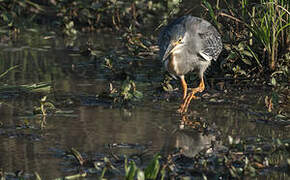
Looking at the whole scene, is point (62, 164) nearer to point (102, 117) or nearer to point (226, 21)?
point (102, 117)

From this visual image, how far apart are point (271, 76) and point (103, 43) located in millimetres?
3343

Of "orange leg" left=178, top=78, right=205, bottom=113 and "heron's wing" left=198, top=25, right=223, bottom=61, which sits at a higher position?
"heron's wing" left=198, top=25, right=223, bottom=61

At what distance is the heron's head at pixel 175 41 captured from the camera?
6.17 m

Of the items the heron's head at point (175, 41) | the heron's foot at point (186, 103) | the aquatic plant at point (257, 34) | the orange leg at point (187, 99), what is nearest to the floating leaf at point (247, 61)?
the aquatic plant at point (257, 34)

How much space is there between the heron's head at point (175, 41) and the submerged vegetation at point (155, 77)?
52 centimetres

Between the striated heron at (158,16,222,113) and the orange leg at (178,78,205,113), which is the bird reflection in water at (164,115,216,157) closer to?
the orange leg at (178,78,205,113)

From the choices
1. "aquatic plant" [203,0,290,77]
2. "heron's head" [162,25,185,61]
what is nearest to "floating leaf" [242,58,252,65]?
"aquatic plant" [203,0,290,77]

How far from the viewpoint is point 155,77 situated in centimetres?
766

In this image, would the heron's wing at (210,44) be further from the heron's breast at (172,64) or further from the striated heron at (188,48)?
the heron's breast at (172,64)

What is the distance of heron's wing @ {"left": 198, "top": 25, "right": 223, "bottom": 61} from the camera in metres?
6.64

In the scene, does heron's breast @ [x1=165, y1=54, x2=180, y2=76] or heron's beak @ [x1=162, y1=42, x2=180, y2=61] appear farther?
heron's breast @ [x1=165, y1=54, x2=180, y2=76]

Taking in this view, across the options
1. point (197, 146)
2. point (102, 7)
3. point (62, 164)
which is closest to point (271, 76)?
point (197, 146)

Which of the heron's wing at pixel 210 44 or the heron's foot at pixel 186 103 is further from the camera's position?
the heron's wing at pixel 210 44

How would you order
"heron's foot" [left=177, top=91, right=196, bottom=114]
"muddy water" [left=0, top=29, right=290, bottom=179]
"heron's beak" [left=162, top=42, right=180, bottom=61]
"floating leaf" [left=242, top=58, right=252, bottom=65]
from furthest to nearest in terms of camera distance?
"floating leaf" [left=242, top=58, right=252, bottom=65] < "heron's foot" [left=177, top=91, right=196, bottom=114] < "heron's beak" [left=162, top=42, right=180, bottom=61] < "muddy water" [left=0, top=29, right=290, bottom=179]
